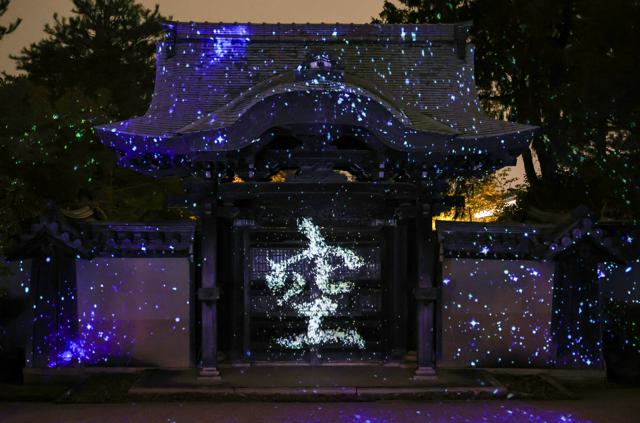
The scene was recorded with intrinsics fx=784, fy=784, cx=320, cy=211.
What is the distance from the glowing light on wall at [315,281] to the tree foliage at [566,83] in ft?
23.4

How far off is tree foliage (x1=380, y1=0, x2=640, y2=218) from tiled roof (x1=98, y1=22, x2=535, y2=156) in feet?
14.9

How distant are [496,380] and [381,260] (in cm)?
260

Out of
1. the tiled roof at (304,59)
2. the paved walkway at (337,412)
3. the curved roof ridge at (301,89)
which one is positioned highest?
the tiled roof at (304,59)

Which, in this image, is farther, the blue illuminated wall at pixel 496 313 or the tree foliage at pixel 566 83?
the tree foliage at pixel 566 83

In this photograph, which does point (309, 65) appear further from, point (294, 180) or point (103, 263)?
point (103, 263)

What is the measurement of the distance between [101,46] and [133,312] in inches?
1208

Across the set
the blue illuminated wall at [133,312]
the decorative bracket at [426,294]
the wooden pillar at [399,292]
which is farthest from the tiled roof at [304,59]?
the decorative bracket at [426,294]

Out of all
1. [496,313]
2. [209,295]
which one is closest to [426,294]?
[496,313]

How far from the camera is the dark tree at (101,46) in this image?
38.8 m

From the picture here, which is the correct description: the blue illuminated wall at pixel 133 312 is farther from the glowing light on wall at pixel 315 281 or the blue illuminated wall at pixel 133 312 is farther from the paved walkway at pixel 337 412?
the paved walkway at pixel 337 412

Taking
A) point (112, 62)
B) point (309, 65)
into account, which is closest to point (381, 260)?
point (309, 65)

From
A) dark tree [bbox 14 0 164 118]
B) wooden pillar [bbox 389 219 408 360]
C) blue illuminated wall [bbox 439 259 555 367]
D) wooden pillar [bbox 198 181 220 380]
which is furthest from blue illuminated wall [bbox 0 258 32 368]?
dark tree [bbox 14 0 164 118]

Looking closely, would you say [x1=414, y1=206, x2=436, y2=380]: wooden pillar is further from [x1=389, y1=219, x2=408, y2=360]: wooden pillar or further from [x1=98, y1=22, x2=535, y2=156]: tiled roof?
[x1=98, y1=22, x2=535, y2=156]: tiled roof

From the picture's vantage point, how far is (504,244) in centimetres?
1241
